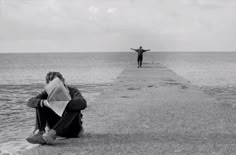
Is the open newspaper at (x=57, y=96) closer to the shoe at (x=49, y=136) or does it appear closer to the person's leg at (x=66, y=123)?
the person's leg at (x=66, y=123)

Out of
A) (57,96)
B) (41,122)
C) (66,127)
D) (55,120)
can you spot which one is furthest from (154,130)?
(41,122)

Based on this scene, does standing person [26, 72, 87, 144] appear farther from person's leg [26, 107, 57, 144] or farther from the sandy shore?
the sandy shore

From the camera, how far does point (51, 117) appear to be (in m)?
6.08

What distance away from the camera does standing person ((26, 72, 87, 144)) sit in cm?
586

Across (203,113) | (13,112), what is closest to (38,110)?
(203,113)

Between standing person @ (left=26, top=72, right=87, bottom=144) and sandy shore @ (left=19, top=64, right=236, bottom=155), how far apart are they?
17cm

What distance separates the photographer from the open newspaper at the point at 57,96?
19.3 ft

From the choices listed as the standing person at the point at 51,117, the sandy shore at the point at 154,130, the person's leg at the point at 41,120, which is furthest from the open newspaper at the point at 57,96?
the sandy shore at the point at 154,130

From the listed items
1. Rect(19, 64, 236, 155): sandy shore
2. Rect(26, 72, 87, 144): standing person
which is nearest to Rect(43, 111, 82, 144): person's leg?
Rect(26, 72, 87, 144): standing person

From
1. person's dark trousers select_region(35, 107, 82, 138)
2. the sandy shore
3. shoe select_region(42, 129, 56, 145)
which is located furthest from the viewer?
person's dark trousers select_region(35, 107, 82, 138)

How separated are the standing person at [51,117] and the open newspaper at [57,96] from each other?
0.09m

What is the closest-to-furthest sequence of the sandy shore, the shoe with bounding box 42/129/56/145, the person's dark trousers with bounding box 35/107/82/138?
the sandy shore
the shoe with bounding box 42/129/56/145
the person's dark trousers with bounding box 35/107/82/138

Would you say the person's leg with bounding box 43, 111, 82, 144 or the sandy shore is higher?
the person's leg with bounding box 43, 111, 82, 144

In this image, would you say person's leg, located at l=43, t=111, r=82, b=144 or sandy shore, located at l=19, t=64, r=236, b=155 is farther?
person's leg, located at l=43, t=111, r=82, b=144
